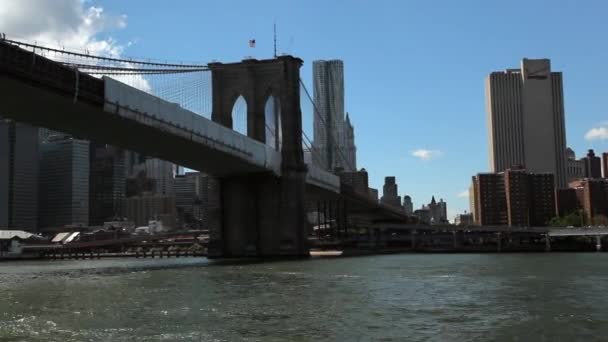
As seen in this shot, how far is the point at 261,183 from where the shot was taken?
2822 inches

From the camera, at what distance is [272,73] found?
73.1 metres

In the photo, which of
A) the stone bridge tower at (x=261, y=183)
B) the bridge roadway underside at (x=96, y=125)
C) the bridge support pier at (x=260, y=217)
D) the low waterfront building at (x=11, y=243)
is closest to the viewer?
the bridge roadway underside at (x=96, y=125)

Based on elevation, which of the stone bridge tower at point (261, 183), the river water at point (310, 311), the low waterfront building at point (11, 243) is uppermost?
the stone bridge tower at point (261, 183)

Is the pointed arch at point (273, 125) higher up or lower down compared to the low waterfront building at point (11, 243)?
higher up

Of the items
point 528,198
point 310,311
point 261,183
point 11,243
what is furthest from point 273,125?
point 528,198

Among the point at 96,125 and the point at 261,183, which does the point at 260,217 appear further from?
the point at 96,125

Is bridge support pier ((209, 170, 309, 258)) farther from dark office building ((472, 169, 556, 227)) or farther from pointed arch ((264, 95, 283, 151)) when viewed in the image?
dark office building ((472, 169, 556, 227))

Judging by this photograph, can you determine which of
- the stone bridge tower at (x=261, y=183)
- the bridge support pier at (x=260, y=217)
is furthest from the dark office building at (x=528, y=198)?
the bridge support pier at (x=260, y=217)

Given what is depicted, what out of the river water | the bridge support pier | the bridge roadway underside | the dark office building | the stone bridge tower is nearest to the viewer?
the river water

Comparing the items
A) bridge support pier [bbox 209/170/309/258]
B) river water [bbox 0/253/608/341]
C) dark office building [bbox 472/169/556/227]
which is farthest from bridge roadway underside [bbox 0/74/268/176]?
dark office building [bbox 472/169/556/227]

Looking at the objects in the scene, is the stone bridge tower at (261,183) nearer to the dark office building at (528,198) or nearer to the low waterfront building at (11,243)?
the low waterfront building at (11,243)

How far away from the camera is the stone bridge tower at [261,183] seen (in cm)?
6988

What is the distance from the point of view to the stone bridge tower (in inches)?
2751

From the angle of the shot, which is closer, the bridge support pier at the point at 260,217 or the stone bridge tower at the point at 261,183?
the bridge support pier at the point at 260,217
